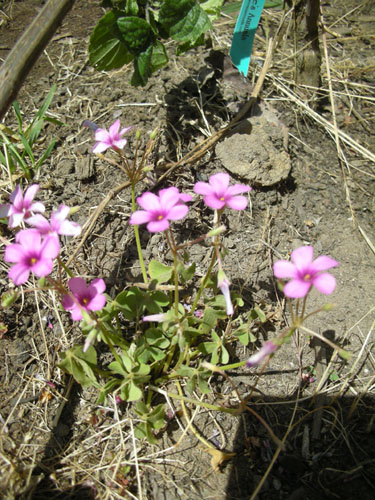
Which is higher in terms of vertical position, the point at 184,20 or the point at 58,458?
the point at 184,20

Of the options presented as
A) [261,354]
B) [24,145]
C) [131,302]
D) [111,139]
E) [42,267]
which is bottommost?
[131,302]

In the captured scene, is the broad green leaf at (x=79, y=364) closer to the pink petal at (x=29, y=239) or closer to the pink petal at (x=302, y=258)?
the pink petal at (x=29, y=239)

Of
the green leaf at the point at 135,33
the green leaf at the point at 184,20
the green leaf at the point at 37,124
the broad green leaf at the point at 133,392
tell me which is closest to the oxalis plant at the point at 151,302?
the broad green leaf at the point at 133,392

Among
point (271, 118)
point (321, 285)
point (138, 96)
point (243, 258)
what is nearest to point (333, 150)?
point (271, 118)

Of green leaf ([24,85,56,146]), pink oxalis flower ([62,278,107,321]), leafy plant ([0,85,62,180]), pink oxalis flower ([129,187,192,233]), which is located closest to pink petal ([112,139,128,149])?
pink oxalis flower ([129,187,192,233])

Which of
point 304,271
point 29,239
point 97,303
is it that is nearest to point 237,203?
point 304,271

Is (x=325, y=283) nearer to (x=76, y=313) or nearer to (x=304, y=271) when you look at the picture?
(x=304, y=271)

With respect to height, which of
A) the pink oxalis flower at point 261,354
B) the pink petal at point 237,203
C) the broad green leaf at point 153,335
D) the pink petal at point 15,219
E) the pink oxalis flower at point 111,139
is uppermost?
the pink oxalis flower at point 111,139

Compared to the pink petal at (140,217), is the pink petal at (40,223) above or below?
below
